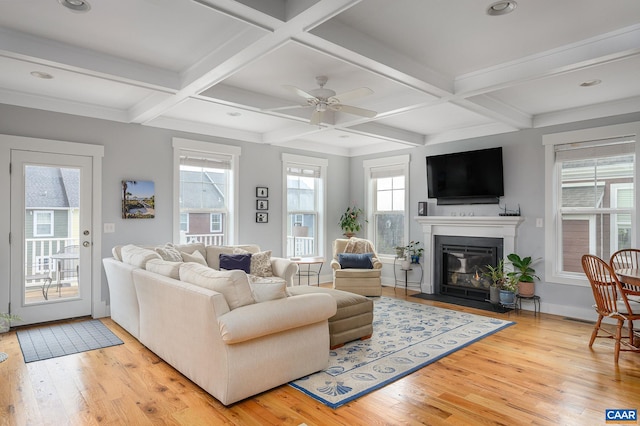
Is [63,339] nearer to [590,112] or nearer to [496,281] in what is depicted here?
[496,281]

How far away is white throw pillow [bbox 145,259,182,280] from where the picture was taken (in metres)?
3.31

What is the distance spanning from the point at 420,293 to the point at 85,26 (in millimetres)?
5614

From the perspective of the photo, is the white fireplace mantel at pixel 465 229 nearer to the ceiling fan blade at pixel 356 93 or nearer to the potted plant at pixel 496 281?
the potted plant at pixel 496 281

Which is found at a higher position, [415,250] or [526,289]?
[415,250]

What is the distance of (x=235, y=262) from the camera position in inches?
199

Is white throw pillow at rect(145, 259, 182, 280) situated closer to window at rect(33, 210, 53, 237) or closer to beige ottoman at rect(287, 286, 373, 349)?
beige ottoman at rect(287, 286, 373, 349)

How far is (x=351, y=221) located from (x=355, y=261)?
1.53m

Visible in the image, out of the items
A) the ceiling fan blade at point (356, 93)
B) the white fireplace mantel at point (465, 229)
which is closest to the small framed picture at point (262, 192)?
the white fireplace mantel at point (465, 229)

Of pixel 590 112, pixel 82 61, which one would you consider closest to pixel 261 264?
pixel 82 61

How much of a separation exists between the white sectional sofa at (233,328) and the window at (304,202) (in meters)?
3.66

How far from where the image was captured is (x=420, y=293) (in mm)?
6488

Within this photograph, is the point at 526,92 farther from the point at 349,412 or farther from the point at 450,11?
the point at 349,412

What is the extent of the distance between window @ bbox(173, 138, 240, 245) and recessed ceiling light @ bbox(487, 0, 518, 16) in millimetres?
4213

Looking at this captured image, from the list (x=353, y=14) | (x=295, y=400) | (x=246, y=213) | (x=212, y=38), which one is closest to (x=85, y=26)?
(x=212, y=38)
